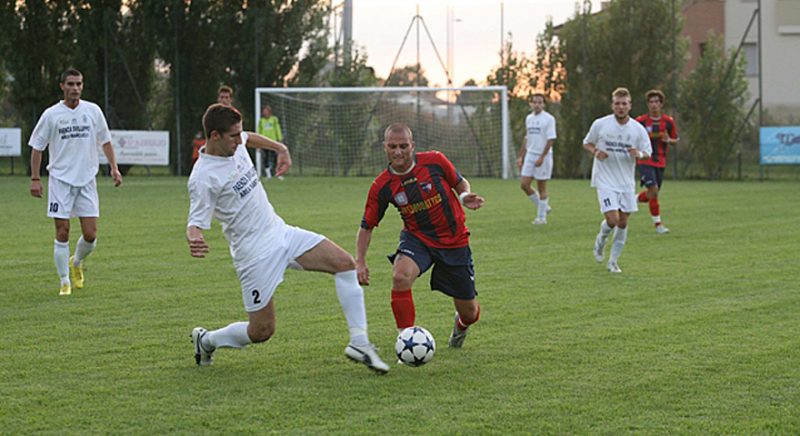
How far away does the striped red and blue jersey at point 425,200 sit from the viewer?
7281 mm

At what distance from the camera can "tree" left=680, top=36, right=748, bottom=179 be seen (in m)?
34.5

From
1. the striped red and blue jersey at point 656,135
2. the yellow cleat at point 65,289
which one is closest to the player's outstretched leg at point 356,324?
the yellow cleat at point 65,289

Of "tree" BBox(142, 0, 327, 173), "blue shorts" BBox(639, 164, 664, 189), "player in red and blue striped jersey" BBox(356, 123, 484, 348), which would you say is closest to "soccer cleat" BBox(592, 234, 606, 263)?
"blue shorts" BBox(639, 164, 664, 189)

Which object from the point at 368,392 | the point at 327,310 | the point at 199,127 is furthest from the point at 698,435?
the point at 199,127

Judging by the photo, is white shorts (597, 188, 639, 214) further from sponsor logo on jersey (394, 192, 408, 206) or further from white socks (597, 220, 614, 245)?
sponsor logo on jersey (394, 192, 408, 206)

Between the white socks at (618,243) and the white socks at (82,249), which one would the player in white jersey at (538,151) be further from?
the white socks at (82,249)

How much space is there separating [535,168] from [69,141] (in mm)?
9963

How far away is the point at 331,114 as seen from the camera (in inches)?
1399

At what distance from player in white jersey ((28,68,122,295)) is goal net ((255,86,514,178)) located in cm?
2362

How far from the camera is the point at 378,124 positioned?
116 ft

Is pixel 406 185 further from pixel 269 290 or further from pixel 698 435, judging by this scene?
pixel 698 435

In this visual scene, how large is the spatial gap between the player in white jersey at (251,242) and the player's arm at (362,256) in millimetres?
148

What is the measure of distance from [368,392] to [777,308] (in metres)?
4.31

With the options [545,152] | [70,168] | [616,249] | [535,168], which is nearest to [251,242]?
[70,168]
